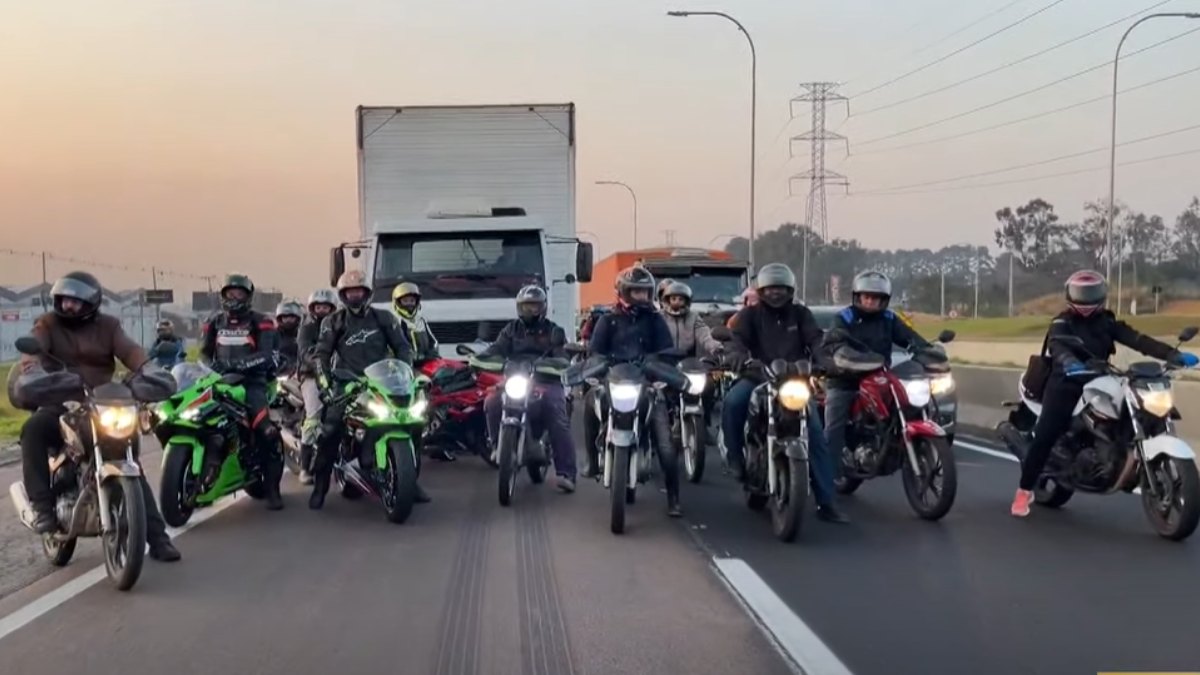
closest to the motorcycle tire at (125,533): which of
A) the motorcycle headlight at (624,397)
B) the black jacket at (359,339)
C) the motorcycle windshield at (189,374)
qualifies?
the motorcycle windshield at (189,374)

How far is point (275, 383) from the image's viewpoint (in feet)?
35.6

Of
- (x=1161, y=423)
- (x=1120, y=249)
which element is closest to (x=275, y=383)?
(x=1161, y=423)

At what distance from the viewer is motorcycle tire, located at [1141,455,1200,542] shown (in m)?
8.09

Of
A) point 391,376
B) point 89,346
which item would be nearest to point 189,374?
point 391,376

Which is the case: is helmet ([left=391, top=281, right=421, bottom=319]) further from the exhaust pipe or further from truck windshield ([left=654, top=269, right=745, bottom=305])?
truck windshield ([left=654, top=269, right=745, bottom=305])

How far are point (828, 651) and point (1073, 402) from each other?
4090 mm

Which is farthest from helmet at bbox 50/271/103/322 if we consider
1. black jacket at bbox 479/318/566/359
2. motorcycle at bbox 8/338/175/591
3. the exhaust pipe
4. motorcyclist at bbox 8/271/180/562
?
black jacket at bbox 479/318/566/359

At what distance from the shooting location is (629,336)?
1004 centimetres

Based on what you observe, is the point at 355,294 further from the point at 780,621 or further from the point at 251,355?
the point at 780,621

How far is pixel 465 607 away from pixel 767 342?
371 centimetres

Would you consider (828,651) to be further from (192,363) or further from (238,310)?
(238,310)

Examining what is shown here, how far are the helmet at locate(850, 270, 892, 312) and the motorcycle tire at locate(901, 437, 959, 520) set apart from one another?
1.25 m

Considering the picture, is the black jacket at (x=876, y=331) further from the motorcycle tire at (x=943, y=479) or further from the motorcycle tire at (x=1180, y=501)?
the motorcycle tire at (x=1180, y=501)

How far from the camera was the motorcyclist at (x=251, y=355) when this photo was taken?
10125mm
